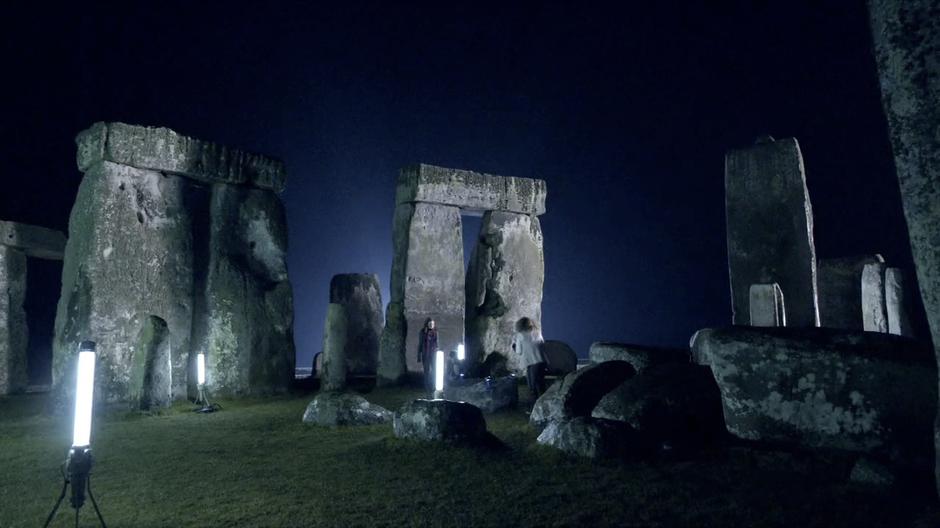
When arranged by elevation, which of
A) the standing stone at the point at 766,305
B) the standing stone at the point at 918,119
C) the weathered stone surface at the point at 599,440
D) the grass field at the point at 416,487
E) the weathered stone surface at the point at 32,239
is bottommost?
the grass field at the point at 416,487

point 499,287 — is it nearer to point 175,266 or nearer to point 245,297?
point 245,297

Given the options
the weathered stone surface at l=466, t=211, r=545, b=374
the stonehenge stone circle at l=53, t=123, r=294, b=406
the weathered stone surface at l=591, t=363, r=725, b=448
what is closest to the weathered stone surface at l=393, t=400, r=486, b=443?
the weathered stone surface at l=591, t=363, r=725, b=448

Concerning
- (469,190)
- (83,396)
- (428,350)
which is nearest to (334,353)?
(428,350)

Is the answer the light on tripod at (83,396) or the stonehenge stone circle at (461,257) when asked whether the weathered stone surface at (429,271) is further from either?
the light on tripod at (83,396)

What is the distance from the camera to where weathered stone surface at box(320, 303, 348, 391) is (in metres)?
9.51

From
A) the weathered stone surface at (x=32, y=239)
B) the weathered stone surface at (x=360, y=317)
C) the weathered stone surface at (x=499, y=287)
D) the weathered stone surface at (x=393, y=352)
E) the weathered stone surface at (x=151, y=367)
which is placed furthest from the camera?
the weathered stone surface at (x=360, y=317)

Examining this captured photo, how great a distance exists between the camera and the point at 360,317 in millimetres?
12859

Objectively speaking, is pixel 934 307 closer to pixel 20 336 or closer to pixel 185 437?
pixel 185 437

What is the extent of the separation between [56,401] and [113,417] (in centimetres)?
97

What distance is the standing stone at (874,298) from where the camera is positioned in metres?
10.1

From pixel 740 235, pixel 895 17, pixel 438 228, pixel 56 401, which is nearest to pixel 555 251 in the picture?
pixel 438 228

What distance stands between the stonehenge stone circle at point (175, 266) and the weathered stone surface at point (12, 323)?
348cm

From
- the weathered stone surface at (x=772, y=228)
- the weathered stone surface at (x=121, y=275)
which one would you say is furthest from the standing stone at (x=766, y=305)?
the weathered stone surface at (x=121, y=275)

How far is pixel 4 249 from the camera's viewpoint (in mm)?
11000
